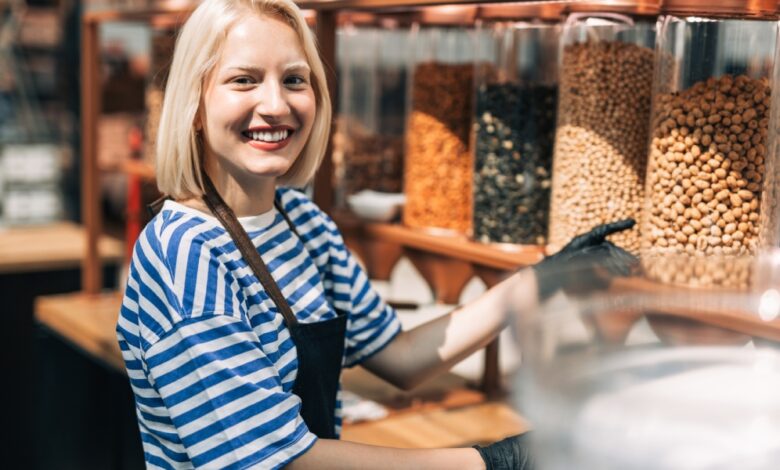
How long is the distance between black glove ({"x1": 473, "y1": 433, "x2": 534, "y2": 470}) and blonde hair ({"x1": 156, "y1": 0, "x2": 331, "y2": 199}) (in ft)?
1.54

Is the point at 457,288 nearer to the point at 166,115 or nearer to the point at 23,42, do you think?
the point at 166,115

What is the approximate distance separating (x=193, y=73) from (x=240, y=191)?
16 centimetres

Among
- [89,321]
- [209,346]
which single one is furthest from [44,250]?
[209,346]

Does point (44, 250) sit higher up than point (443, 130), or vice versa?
point (443, 130)

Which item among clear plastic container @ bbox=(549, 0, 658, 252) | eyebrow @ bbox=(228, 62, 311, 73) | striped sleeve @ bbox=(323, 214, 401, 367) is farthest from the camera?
striped sleeve @ bbox=(323, 214, 401, 367)

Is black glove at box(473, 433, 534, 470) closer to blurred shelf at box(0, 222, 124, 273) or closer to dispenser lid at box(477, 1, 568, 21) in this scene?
dispenser lid at box(477, 1, 568, 21)

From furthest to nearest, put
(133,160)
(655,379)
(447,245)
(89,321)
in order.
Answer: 1. (133,160)
2. (89,321)
3. (447,245)
4. (655,379)

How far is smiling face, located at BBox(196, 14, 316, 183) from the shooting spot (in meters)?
1.17

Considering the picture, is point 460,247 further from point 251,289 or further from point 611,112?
point 251,289

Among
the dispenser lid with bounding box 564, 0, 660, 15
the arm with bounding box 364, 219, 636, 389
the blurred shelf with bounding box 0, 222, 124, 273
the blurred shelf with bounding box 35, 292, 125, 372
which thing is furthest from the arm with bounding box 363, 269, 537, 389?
the blurred shelf with bounding box 0, 222, 124, 273

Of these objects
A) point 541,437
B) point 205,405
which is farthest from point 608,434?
point 205,405

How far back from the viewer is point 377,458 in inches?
43.1

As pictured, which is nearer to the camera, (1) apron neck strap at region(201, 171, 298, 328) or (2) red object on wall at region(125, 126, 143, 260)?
(1) apron neck strap at region(201, 171, 298, 328)

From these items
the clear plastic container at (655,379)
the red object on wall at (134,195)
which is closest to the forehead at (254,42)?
the clear plastic container at (655,379)
